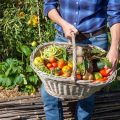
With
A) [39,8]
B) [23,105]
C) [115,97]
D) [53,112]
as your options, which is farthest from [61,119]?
[39,8]

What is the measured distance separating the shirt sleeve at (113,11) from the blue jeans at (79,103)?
0.47ft

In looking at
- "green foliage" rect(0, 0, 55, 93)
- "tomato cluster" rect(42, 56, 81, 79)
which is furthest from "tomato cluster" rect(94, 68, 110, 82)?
"green foliage" rect(0, 0, 55, 93)

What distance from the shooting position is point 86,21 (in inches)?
123

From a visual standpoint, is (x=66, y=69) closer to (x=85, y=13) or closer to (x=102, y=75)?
(x=102, y=75)

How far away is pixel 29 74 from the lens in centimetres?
385

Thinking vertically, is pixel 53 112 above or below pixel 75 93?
below

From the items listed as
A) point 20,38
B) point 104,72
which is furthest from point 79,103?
point 20,38

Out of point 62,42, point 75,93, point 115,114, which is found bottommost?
point 115,114

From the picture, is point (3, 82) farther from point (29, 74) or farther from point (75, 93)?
point (75, 93)

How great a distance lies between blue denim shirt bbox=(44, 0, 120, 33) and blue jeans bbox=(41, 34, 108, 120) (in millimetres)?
88

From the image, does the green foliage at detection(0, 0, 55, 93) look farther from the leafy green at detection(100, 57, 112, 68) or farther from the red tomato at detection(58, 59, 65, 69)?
the leafy green at detection(100, 57, 112, 68)

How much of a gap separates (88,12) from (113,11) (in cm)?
17

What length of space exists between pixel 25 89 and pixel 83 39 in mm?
885

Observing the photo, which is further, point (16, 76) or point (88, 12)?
point (16, 76)
